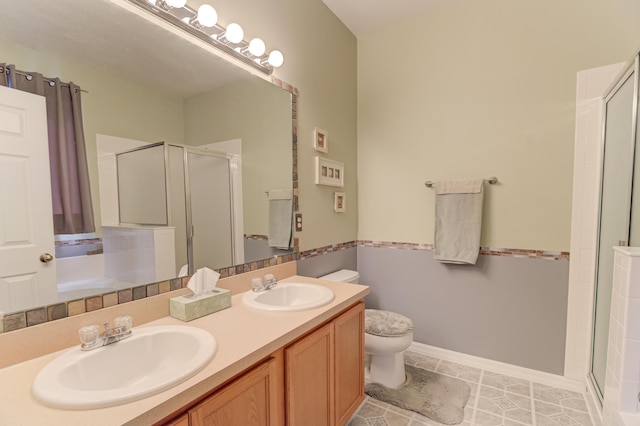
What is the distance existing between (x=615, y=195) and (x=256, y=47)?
82.1 inches

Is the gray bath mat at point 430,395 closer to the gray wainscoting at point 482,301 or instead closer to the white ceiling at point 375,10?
the gray wainscoting at point 482,301

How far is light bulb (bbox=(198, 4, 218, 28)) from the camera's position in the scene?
1.30 meters

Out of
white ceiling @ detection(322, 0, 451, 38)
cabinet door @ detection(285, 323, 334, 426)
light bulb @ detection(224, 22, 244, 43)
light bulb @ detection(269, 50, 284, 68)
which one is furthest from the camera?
white ceiling @ detection(322, 0, 451, 38)

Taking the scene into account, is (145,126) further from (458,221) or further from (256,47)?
(458,221)

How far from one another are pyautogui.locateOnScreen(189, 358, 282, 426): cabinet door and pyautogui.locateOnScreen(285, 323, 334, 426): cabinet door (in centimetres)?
6

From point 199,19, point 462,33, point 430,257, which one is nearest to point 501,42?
point 462,33

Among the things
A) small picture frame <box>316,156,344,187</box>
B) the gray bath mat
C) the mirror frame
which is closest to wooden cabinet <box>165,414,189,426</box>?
the mirror frame

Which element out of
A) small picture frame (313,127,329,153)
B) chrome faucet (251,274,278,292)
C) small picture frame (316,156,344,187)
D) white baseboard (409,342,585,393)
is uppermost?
small picture frame (313,127,329,153)

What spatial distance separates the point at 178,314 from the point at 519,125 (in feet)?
7.65

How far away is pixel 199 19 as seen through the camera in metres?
1.32

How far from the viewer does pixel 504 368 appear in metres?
2.12

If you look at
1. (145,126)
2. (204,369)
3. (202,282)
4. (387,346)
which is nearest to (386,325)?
(387,346)

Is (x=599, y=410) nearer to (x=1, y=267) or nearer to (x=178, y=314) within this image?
(x=178, y=314)

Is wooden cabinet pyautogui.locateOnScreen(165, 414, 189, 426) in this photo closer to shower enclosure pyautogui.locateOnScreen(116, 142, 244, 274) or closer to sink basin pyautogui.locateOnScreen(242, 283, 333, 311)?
sink basin pyautogui.locateOnScreen(242, 283, 333, 311)
